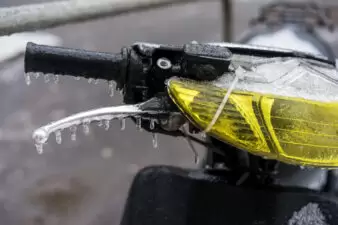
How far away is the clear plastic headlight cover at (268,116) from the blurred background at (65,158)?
35cm

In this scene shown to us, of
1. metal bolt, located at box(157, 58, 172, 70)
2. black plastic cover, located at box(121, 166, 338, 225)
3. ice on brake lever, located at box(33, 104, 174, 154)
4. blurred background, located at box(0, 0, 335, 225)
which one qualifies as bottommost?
blurred background, located at box(0, 0, 335, 225)

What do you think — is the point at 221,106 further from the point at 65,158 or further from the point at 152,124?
the point at 65,158

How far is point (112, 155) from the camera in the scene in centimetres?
122

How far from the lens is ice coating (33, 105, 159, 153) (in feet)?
1.54

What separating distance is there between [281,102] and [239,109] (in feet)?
0.12

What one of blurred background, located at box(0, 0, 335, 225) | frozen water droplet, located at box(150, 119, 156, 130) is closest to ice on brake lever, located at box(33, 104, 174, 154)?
frozen water droplet, located at box(150, 119, 156, 130)

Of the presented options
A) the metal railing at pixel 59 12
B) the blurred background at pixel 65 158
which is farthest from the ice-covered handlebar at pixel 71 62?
the blurred background at pixel 65 158

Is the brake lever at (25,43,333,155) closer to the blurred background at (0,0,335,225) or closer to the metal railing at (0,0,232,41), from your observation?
the metal railing at (0,0,232,41)

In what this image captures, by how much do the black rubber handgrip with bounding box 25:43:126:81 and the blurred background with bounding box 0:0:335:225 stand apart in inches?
12.5

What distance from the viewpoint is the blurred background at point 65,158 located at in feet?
3.40

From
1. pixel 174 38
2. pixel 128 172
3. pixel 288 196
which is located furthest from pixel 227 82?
pixel 174 38

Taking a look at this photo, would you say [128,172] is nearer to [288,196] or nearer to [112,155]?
[112,155]

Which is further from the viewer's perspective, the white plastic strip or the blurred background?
the blurred background

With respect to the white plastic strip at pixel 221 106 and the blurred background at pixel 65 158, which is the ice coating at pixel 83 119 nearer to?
the white plastic strip at pixel 221 106
